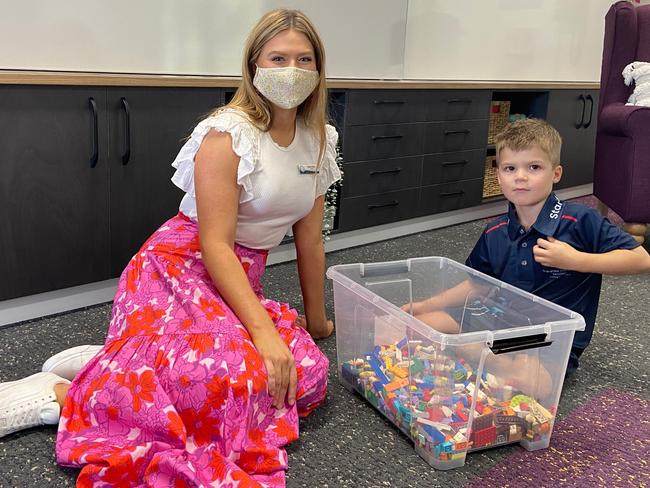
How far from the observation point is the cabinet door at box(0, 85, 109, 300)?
1668 millimetres

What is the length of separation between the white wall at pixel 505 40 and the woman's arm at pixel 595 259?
1644 mm

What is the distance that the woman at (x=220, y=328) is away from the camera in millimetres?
1129

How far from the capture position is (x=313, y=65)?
1.43 meters

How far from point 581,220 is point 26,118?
1307 mm

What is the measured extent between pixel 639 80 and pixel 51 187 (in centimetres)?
215

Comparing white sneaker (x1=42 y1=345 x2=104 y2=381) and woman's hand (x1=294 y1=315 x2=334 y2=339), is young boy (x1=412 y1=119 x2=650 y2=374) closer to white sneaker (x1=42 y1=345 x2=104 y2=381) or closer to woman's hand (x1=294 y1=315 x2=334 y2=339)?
woman's hand (x1=294 y1=315 x2=334 y2=339)

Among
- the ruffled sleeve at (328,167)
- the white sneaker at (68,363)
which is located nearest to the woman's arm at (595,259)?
the ruffled sleeve at (328,167)

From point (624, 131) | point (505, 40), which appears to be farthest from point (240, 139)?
point (505, 40)

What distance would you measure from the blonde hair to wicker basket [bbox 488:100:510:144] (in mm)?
1847

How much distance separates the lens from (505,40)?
333cm

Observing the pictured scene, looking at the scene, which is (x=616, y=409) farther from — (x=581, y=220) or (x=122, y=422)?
(x=122, y=422)

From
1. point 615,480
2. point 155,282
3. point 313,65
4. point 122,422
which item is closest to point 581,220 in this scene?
point 615,480

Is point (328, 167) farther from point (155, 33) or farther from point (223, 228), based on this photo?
point (155, 33)

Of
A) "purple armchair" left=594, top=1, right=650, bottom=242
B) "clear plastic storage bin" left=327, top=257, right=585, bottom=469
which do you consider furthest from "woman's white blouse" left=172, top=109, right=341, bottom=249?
"purple armchair" left=594, top=1, right=650, bottom=242
